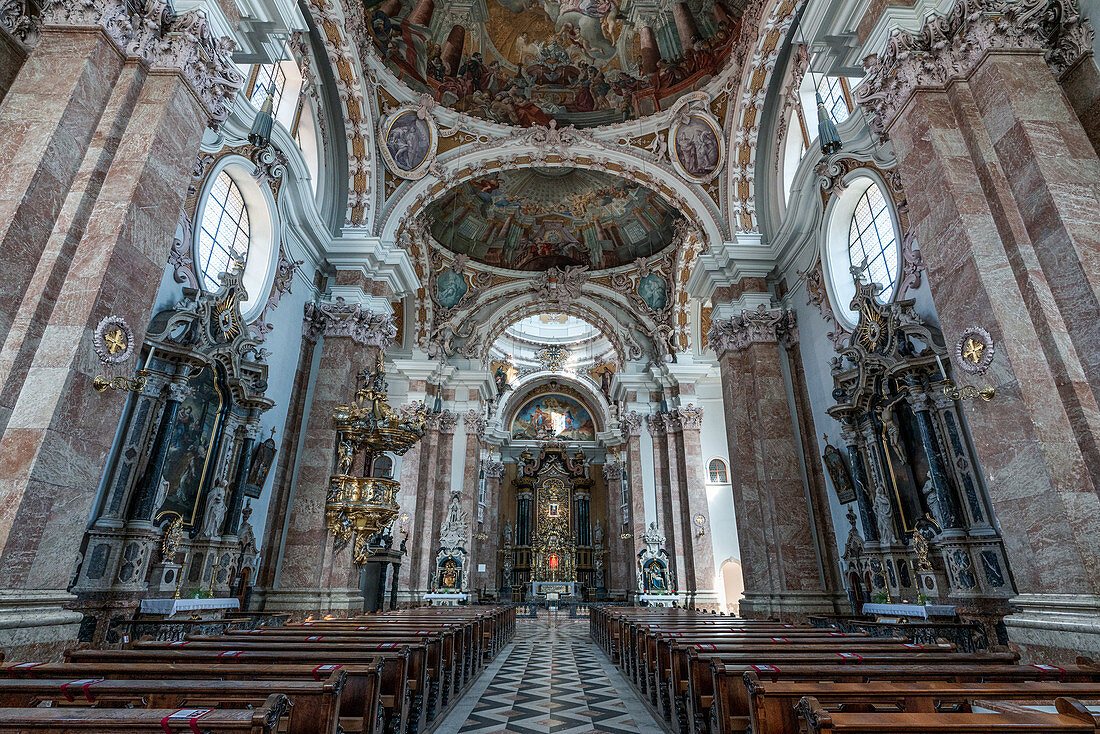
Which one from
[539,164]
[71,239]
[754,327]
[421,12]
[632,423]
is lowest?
[71,239]

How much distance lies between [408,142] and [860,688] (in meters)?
12.8

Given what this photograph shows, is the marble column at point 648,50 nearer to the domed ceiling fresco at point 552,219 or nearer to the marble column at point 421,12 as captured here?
the domed ceiling fresco at point 552,219

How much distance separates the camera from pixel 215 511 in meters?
7.54

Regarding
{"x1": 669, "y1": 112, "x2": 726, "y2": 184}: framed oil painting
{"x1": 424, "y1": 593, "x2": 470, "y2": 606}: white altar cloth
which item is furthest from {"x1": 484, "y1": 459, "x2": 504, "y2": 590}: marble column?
{"x1": 669, "y1": 112, "x2": 726, "y2": 184}: framed oil painting

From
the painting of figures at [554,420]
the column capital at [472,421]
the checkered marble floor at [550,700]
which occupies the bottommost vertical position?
the checkered marble floor at [550,700]

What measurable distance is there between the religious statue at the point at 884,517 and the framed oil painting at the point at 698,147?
25.3 ft

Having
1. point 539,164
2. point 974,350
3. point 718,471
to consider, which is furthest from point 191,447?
point 718,471

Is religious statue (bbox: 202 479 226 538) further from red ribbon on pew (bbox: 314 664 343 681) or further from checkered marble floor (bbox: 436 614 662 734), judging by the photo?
red ribbon on pew (bbox: 314 664 343 681)

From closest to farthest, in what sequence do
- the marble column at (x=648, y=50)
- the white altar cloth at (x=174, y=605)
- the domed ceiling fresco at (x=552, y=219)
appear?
the white altar cloth at (x=174, y=605)
the marble column at (x=648, y=50)
the domed ceiling fresco at (x=552, y=219)

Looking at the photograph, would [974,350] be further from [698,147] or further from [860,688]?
[698,147]

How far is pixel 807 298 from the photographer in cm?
993

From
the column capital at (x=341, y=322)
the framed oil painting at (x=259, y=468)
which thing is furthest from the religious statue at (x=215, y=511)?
the column capital at (x=341, y=322)

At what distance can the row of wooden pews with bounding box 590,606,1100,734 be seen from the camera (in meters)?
1.85

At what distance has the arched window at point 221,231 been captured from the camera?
7855mm
